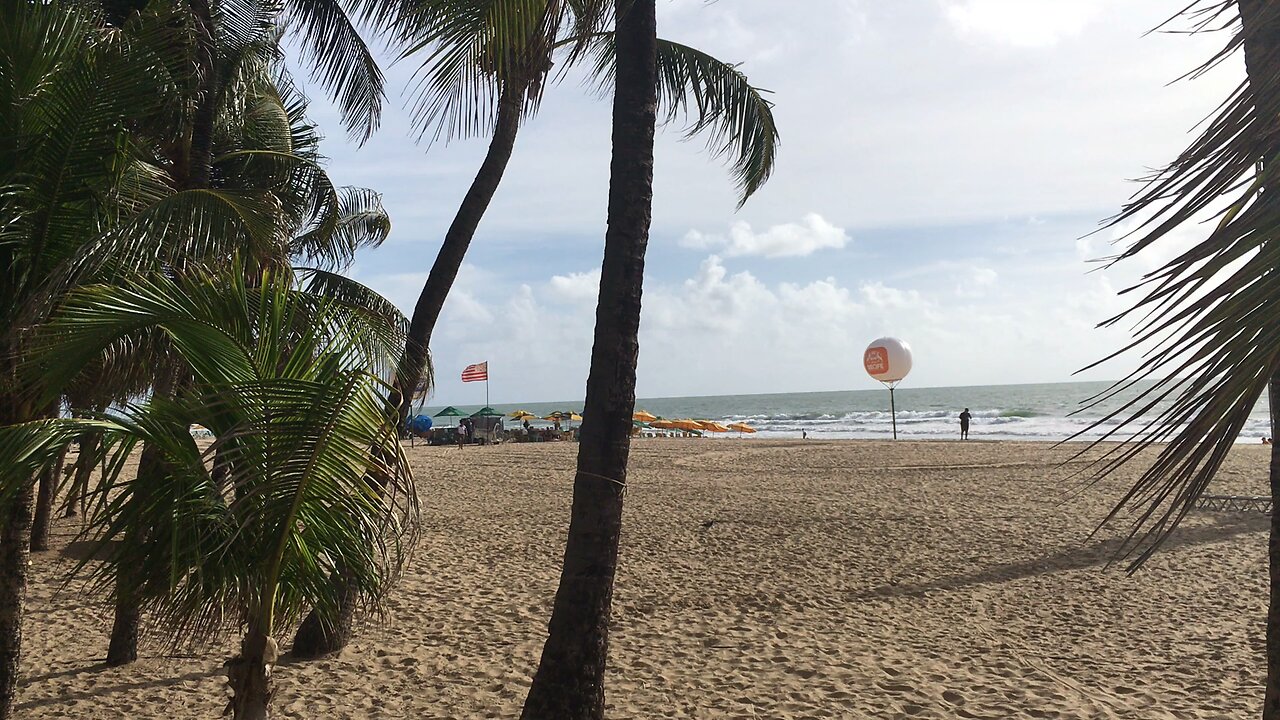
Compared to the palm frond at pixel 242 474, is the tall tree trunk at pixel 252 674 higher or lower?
lower

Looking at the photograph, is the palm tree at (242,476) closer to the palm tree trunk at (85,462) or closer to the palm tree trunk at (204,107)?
the palm tree trunk at (85,462)

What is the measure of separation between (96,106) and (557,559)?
23.4 ft

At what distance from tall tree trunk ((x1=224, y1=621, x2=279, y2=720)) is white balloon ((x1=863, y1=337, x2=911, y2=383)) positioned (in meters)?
27.3

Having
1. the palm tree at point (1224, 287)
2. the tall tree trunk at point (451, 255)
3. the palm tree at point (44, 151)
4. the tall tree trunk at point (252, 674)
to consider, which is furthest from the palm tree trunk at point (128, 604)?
the palm tree at point (1224, 287)

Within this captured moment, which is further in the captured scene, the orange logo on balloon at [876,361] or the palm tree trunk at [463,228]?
the orange logo on balloon at [876,361]

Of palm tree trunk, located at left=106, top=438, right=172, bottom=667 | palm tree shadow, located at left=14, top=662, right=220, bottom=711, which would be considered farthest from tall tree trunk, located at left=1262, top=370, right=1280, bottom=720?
palm tree shadow, located at left=14, top=662, right=220, bottom=711

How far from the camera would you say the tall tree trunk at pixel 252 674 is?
330 cm

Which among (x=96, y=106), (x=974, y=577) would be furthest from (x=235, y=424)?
(x=974, y=577)

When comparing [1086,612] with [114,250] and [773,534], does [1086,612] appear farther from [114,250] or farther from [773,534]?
[114,250]

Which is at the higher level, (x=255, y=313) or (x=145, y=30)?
(x=145, y=30)

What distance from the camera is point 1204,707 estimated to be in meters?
5.39

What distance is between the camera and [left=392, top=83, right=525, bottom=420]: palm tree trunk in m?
6.18

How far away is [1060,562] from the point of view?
966 cm

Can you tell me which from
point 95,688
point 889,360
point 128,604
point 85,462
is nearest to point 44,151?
point 85,462
